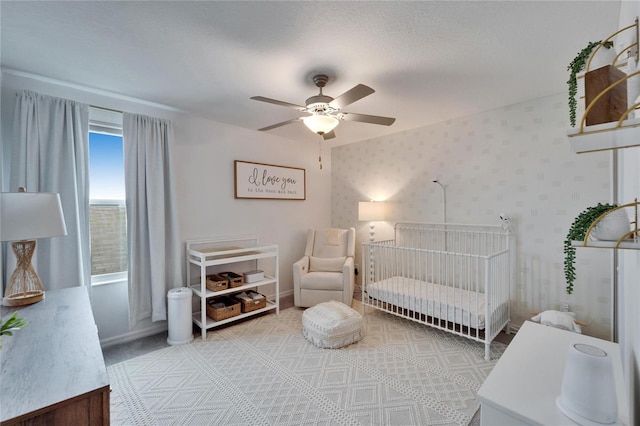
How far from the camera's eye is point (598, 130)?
2.24 ft

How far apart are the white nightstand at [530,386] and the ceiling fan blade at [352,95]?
5.14ft

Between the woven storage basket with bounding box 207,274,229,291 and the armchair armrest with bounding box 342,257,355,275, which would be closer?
the woven storage basket with bounding box 207,274,229,291

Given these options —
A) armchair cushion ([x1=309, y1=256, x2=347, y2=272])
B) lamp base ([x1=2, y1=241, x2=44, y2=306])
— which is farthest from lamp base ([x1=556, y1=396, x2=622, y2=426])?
armchair cushion ([x1=309, y1=256, x2=347, y2=272])

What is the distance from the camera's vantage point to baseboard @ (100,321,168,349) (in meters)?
2.72

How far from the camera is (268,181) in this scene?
3.99 m

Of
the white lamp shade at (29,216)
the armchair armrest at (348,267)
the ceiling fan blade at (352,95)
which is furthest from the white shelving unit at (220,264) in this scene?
the ceiling fan blade at (352,95)

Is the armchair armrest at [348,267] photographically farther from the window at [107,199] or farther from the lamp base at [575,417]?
the lamp base at [575,417]

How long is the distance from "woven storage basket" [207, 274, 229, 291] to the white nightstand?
263 cm

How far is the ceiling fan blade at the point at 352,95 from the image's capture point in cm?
178

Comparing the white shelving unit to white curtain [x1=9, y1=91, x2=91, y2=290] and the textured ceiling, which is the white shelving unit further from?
the textured ceiling

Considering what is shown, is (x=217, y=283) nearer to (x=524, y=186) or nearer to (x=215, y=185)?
(x=215, y=185)

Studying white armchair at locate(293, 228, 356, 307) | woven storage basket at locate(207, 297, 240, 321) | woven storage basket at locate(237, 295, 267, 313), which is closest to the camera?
woven storage basket at locate(207, 297, 240, 321)

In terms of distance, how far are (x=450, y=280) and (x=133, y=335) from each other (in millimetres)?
3580

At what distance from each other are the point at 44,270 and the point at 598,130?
3.43 m
